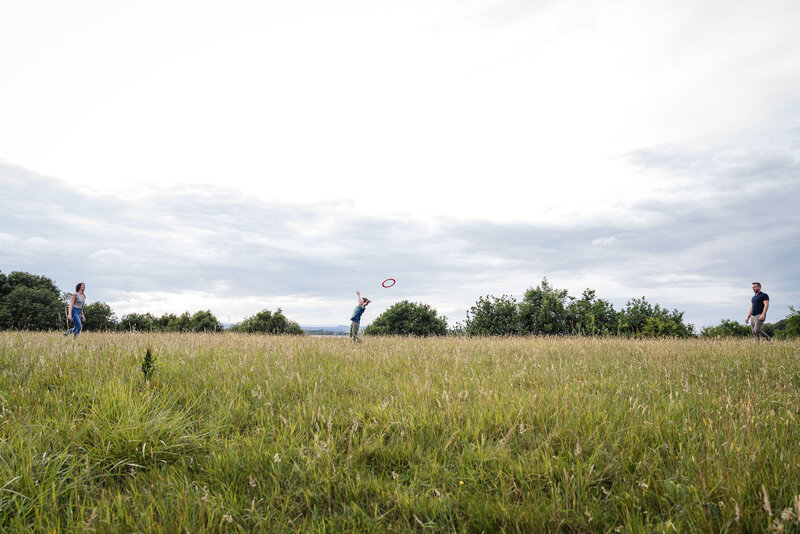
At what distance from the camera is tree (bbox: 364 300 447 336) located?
29875 millimetres

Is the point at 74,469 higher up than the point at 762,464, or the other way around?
→ the point at 762,464

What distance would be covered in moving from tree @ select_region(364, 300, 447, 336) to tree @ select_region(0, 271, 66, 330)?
2297 cm

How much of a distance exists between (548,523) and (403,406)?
2099mm

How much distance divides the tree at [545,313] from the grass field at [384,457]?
2149 centimetres

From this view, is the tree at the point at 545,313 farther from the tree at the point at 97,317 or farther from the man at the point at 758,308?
the tree at the point at 97,317

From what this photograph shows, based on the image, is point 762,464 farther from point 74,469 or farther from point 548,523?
point 74,469

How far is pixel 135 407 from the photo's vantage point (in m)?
4.40

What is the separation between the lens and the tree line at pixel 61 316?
1163 inches

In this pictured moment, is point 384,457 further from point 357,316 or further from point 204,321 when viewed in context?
point 204,321

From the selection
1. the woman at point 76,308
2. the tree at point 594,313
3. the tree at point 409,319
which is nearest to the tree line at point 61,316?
the tree at point 409,319

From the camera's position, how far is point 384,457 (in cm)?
376

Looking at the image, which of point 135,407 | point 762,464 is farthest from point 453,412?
point 135,407

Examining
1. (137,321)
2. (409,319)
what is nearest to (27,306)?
(137,321)

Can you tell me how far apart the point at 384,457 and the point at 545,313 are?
2525cm
